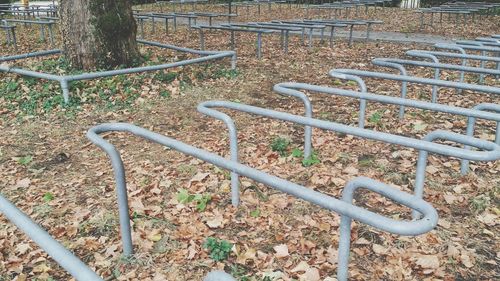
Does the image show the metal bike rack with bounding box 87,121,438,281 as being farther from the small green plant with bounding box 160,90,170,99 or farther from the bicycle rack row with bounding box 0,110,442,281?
the small green plant with bounding box 160,90,170,99

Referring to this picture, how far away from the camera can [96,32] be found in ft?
21.2

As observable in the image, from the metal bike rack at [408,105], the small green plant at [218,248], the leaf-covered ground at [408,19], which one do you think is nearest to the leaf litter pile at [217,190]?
the small green plant at [218,248]

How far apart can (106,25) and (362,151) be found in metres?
4.20

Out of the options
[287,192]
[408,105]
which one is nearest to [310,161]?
[408,105]

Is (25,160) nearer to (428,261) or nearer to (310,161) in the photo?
(310,161)

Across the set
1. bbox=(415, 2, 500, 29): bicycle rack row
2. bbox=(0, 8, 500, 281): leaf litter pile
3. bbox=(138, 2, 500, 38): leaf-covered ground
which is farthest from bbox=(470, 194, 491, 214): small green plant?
bbox=(415, 2, 500, 29): bicycle rack row

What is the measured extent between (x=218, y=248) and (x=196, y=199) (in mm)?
676

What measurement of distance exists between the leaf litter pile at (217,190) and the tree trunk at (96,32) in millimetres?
543

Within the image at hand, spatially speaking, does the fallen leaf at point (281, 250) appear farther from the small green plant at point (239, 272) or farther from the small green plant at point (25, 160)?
the small green plant at point (25, 160)

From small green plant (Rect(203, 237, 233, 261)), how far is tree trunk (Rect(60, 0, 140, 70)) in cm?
457

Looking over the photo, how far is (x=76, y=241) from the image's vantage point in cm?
289

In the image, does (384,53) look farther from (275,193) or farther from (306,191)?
(306,191)

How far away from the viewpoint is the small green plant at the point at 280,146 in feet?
13.5

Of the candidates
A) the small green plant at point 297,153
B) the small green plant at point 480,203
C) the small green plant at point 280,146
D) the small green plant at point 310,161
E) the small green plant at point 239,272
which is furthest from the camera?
the small green plant at point 280,146
